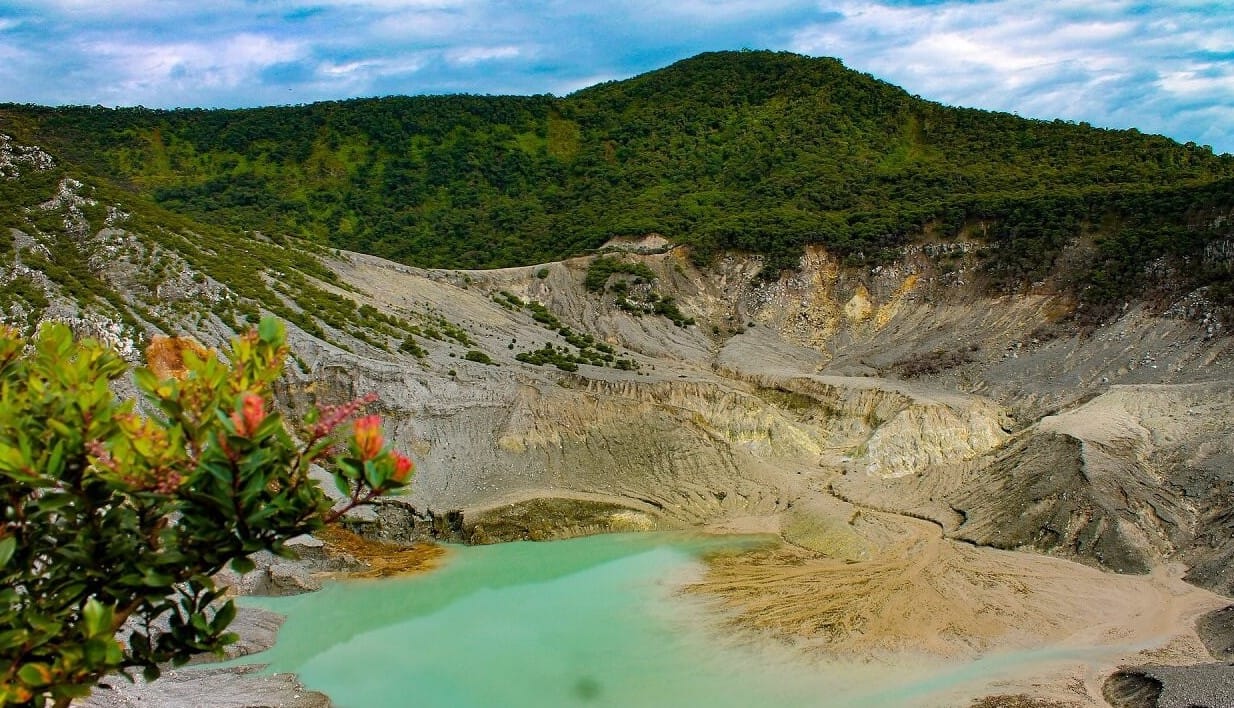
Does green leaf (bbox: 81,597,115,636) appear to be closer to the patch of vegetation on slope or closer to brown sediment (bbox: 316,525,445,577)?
brown sediment (bbox: 316,525,445,577)

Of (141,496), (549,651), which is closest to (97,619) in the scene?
(141,496)

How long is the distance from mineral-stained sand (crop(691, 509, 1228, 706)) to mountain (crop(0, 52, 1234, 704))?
0.15 m

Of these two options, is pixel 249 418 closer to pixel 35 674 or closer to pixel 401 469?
pixel 401 469

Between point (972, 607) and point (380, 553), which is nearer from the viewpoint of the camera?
point (972, 607)

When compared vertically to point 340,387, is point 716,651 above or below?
below

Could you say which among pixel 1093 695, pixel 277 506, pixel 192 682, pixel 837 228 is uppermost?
pixel 837 228

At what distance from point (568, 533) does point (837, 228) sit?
114ft

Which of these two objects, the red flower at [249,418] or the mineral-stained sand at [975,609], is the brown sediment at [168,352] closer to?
the mineral-stained sand at [975,609]

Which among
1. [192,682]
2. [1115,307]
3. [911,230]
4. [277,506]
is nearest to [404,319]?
[192,682]

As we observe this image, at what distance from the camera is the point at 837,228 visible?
6181 cm

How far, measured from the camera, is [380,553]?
3275 centimetres

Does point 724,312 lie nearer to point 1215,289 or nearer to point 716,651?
point 1215,289

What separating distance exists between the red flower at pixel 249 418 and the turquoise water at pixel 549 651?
1697 centimetres

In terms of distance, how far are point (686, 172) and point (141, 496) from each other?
78.3 m
